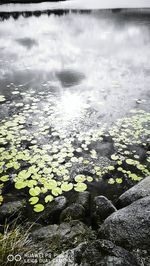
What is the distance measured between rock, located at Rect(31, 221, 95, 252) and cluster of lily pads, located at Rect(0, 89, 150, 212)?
0.54 m

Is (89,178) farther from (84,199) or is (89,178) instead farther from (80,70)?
(80,70)

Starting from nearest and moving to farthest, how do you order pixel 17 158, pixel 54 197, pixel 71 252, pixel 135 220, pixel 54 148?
pixel 71 252 < pixel 135 220 < pixel 54 197 < pixel 17 158 < pixel 54 148

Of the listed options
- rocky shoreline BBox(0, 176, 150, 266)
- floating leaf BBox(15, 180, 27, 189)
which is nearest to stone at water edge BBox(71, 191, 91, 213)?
rocky shoreline BBox(0, 176, 150, 266)

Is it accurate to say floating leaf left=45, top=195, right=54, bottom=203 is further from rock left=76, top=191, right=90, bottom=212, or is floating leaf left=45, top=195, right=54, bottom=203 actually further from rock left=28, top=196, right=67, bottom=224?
rock left=76, top=191, right=90, bottom=212

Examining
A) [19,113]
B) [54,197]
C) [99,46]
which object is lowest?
[54,197]

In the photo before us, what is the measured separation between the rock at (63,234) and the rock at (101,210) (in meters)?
0.31

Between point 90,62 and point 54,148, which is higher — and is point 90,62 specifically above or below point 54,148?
above

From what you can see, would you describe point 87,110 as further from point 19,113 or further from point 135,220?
point 135,220

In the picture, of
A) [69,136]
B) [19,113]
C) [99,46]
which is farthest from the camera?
[99,46]

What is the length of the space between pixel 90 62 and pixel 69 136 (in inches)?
268

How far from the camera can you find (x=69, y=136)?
5.25 metres

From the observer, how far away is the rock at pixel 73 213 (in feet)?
10.7

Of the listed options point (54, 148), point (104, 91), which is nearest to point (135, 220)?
point (54, 148)

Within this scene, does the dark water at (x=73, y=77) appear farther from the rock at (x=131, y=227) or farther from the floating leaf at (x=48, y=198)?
the rock at (x=131, y=227)
